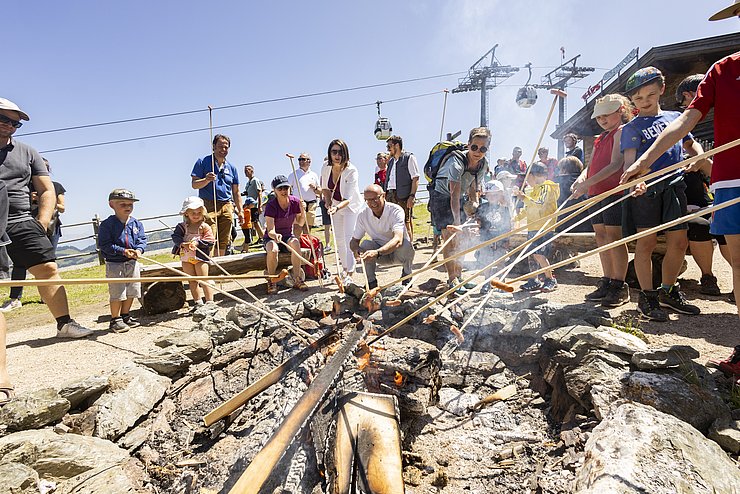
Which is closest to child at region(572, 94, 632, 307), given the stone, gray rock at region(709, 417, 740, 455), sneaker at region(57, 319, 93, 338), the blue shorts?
the blue shorts

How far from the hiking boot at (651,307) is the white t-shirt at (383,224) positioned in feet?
9.11

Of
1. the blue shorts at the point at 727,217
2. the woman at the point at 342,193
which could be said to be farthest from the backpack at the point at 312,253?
the blue shorts at the point at 727,217

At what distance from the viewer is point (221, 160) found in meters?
6.51

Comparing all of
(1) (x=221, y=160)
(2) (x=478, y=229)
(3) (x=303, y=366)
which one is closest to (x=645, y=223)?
(2) (x=478, y=229)

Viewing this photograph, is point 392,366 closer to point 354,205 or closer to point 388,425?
point 388,425

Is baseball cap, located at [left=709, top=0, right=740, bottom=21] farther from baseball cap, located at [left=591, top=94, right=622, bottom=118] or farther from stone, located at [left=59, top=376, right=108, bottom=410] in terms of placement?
stone, located at [left=59, top=376, right=108, bottom=410]

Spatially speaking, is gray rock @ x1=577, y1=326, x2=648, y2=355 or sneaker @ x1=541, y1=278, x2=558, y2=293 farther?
sneaker @ x1=541, y1=278, x2=558, y2=293

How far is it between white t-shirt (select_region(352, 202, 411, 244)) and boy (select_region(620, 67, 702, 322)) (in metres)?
2.59

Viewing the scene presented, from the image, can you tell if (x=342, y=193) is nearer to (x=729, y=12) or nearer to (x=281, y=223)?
(x=281, y=223)

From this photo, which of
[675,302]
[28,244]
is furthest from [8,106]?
[675,302]

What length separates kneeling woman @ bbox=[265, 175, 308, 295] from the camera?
6199 millimetres

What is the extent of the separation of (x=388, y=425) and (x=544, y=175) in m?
5.14

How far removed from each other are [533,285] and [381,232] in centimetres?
238

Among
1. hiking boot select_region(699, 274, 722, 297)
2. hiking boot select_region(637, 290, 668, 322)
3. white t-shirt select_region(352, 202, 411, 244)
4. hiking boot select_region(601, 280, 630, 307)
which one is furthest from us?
white t-shirt select_region(352, 202, 411, 244)
